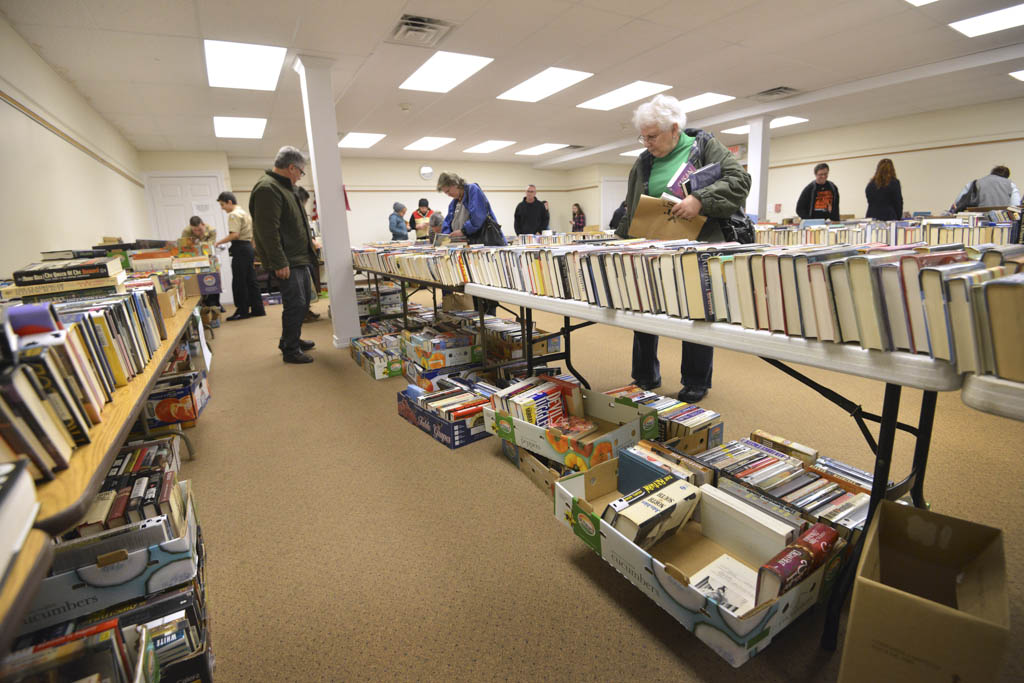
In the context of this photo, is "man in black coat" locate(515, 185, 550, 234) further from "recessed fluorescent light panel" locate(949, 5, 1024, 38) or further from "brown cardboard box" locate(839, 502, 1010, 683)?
"brown cardboard box" locate(839, 502, 1010, 683)

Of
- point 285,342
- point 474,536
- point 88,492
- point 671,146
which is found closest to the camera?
point 88,492

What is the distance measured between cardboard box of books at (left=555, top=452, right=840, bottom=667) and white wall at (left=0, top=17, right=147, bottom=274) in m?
3.69

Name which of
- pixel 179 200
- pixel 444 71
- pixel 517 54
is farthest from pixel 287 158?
pixel 179 200

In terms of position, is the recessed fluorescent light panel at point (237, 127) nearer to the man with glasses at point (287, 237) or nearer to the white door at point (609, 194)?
the man with glasses at point (287, 237)

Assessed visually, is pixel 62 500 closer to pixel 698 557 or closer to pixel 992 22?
pixel 698 557

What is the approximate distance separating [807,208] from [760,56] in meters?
2.26

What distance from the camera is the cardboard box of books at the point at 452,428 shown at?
7.47 ft

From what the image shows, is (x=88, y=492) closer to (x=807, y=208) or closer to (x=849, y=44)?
(x=849, y=44)

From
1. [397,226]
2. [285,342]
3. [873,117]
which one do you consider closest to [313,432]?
[285,342]

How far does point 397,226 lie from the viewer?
296 inches

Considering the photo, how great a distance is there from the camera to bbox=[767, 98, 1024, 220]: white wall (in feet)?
24.2

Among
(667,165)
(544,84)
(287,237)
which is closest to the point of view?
(667,165)

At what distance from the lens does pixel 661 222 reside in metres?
2.19

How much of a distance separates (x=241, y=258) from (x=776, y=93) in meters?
7.63
